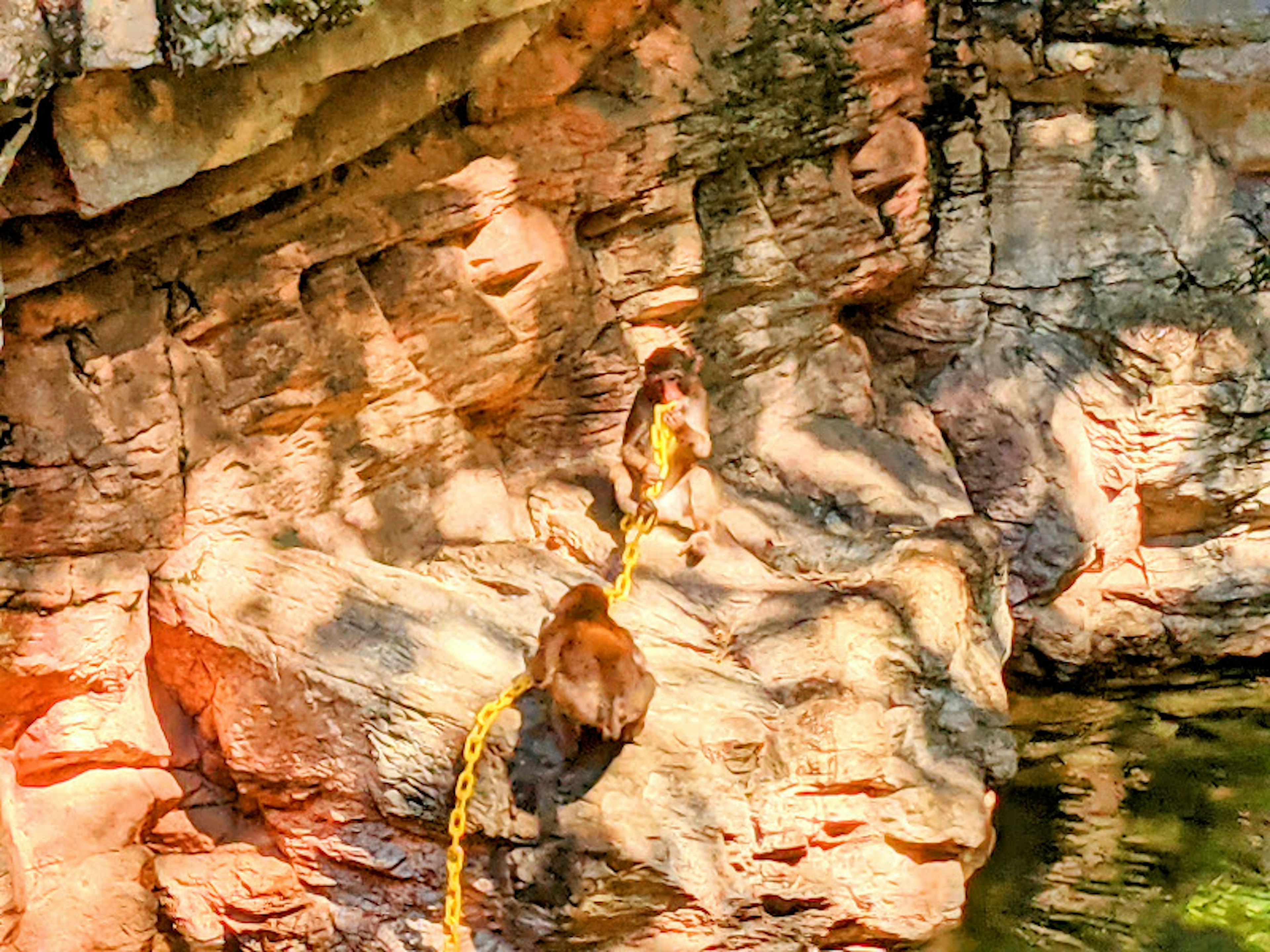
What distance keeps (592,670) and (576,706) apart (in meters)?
0.15

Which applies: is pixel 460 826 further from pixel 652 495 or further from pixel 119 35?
pixel 119 35

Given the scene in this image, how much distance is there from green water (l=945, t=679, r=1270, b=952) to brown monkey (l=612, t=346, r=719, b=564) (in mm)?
2159

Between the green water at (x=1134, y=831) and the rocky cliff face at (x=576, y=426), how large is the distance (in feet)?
1.72

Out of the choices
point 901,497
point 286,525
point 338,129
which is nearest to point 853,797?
point 901,497

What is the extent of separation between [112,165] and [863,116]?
4.32 m

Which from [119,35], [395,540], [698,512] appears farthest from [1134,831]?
[119,35]

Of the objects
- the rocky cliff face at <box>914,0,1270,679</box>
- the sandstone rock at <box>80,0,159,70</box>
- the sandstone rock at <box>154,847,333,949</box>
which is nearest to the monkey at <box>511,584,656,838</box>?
the sandstone rock at <box>154,847,333,949</box>

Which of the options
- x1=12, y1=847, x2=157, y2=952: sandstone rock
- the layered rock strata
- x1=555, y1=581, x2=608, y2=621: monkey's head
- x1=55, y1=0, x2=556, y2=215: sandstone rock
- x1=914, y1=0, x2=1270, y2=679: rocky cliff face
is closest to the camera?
x1=55, y1=0, x2=556, y2=215: sandstone rock

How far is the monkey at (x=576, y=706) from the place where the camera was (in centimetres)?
577

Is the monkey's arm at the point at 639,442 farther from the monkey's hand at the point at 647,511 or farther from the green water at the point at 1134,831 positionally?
the green water at the point at 1134,831

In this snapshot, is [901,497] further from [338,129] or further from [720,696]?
[338,129]

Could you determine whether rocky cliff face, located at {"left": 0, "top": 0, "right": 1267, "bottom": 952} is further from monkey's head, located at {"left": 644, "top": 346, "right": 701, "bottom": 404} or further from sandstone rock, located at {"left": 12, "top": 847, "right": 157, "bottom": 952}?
monkey's head, located at {"left": 644, "top": 346, "right": 701, "bottom": 404}

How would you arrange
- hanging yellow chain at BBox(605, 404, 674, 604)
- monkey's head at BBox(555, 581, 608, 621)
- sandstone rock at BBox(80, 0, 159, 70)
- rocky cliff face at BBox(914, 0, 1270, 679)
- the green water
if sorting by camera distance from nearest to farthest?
sandstone rock at BBox(80, 0, 159, 70)
monkey's head at BBox(555, 581, 608, 621)
the green water
hanging yellow chain at BBox(605, 404, 674, 604)
rocky cliff face at BBox(914, 0, 1270, 679)

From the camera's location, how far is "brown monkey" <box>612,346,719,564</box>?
23.6 ft
